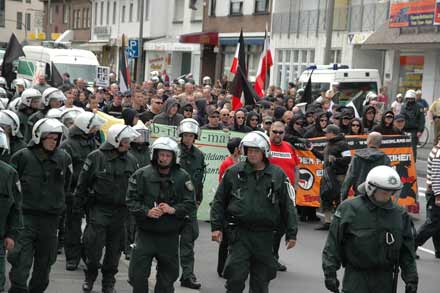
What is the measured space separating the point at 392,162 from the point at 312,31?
24304 mm

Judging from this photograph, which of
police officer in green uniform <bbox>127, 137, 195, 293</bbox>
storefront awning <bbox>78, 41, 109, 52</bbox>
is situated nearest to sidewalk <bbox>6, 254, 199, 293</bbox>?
police officer in green uniform <bbox>127, 137, 195, 293</bbox>

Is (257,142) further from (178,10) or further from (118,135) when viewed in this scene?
(178,10)

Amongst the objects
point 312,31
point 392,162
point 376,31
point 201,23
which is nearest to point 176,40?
point 201,23

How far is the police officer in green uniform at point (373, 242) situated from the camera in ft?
22.8

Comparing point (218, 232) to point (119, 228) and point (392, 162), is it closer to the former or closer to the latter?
point (119, 228)

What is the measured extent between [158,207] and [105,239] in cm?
143

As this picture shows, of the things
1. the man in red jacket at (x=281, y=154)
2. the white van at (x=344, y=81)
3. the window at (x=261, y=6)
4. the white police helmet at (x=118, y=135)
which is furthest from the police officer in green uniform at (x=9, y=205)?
the window at (x=261, y=6)

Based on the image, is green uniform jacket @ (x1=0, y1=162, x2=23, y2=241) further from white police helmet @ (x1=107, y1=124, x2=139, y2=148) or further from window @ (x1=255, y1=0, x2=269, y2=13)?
window @ (x1=255, y1=0, x2=269, y2=13)

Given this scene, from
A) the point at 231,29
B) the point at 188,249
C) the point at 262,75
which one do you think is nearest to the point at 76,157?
the point at 188,249

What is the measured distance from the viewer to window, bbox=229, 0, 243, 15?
46.7 meters

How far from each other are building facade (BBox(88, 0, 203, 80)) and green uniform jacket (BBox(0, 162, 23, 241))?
40856mm

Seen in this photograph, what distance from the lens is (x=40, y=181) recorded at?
8.67 m

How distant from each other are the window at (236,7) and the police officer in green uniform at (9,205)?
39284 millimetres

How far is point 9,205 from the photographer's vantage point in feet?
25.0
